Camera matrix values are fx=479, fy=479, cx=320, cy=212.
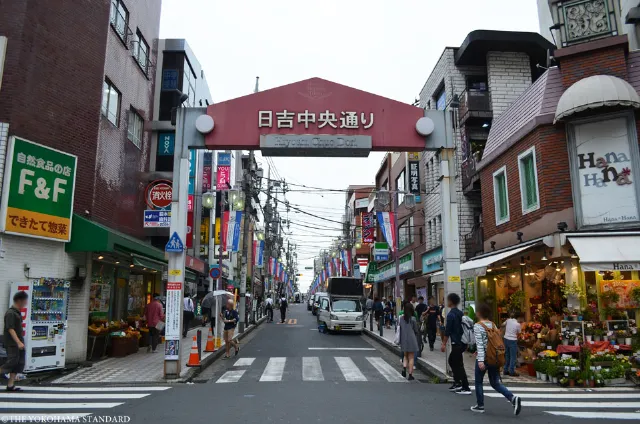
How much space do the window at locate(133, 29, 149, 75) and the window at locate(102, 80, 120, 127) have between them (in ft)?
8.43

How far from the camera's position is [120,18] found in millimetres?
17609

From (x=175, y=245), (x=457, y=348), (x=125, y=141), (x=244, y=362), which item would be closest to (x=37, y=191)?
(x=175, y=245)

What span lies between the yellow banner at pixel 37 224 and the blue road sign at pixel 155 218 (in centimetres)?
639

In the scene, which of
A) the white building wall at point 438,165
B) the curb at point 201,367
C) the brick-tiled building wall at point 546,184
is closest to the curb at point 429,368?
the brick-tiled building wall at point 546,184

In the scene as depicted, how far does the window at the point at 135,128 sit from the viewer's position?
62.8ft

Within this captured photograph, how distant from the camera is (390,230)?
23766mm

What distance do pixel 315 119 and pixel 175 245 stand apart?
513 cm

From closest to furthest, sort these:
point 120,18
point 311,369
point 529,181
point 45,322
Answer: point 45,322 < point 311,369 < point 529,181 < point 120,18

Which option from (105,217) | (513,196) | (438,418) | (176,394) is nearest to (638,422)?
(438,418)

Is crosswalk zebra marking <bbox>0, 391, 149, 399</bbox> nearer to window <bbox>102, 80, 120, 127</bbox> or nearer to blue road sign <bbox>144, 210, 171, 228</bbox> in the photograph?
window <bbox>102, 80, 120, 127</bbox>

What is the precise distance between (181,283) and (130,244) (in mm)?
3484

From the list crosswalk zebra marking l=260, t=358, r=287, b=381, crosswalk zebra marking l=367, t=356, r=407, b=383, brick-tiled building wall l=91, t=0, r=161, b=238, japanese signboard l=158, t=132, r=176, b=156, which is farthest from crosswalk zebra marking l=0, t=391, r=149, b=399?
japanese signboard l=158, t=132, r=176, b=156

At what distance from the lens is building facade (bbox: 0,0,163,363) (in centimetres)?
1247

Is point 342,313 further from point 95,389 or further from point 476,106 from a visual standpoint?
point 95,389
